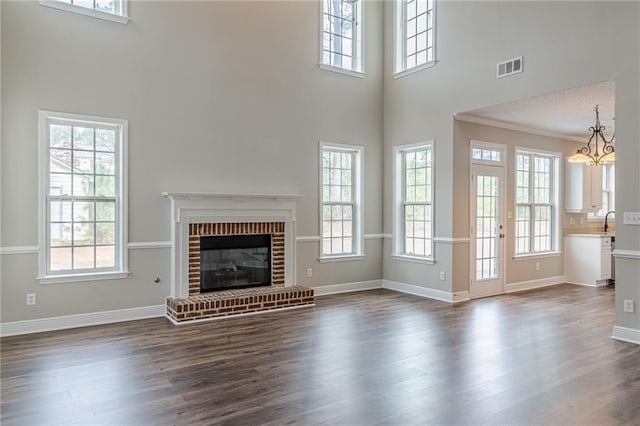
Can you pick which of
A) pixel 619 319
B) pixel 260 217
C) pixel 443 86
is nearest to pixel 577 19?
pixel 443 86

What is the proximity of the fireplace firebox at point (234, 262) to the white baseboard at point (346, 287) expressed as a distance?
891mm

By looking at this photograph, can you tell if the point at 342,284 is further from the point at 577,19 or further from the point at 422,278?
the point at 577,19

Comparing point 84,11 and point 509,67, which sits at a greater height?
point 84,11

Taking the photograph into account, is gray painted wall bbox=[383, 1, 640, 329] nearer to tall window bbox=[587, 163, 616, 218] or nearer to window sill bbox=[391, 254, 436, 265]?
window sill bbox=[391, 254, 436, 265]

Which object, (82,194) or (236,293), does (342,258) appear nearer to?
(236,293)

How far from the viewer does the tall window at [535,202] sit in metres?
7.22

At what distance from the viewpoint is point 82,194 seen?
4957mm

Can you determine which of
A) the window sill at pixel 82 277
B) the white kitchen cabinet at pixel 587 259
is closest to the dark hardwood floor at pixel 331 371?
the window sill at pixel 82 277

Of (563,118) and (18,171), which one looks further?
(563,118)

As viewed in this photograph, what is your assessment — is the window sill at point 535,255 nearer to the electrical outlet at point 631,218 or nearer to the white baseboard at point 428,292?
the white baseboard at point 428,292

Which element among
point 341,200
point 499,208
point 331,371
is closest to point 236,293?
point 341,200

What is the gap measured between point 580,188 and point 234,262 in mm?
6028

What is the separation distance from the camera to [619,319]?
4.45 meters

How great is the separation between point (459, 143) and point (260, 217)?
2.98 metres
